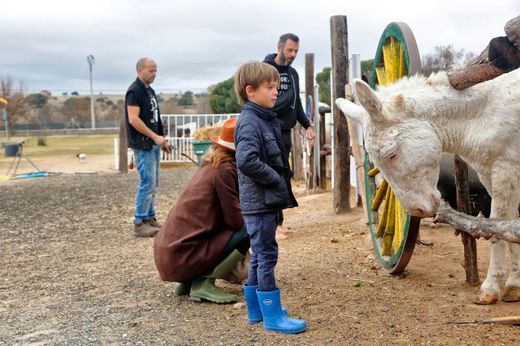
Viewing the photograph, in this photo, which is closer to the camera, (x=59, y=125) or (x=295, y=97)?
(x=295, y=97)

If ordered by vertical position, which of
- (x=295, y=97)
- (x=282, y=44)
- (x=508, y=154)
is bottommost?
(x=508, y=154)

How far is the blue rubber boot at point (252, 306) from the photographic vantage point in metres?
3.82

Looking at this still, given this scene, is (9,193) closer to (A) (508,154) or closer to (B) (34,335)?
(B) (34,335)

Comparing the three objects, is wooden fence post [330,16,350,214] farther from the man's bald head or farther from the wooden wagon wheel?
the man's bald head

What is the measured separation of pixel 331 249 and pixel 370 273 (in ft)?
3.32

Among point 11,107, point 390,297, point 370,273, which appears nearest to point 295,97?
point 370,273

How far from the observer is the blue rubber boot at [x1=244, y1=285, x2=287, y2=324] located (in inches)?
150

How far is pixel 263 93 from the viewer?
367 cm

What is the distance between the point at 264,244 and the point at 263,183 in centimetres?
38

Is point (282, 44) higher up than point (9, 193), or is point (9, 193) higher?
point (282, 44)

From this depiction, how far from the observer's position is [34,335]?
3.92 metres

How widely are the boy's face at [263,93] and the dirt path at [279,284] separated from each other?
1396 millimetres

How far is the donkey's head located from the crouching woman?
1.12 m

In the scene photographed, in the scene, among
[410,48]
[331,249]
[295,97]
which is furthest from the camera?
[295,97]
